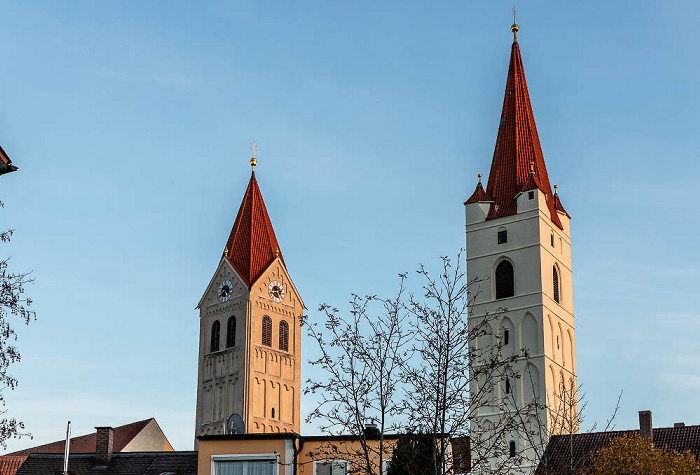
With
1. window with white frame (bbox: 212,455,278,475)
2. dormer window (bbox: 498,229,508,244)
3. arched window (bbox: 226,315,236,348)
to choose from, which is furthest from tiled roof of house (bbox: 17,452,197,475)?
arched window (bbox: 226,315,236,348)

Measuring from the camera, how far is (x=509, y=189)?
71875 millimetres

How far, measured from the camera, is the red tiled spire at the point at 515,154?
71562 mm

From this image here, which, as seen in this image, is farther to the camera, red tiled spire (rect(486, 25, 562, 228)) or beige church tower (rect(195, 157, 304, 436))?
beige church tower (rect(195, 157, 304, 436))

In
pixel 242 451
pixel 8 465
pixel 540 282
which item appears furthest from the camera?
pixel 540 282

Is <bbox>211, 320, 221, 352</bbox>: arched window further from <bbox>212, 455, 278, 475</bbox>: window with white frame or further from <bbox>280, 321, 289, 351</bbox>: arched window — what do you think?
<bbox>212, 455, 278, 475</bbox>: window with white frame

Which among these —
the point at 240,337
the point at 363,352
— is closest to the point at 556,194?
the point at 240,337

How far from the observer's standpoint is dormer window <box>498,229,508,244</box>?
7000 cm

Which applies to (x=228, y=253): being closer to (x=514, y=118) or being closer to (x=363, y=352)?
(x=514, y=118)

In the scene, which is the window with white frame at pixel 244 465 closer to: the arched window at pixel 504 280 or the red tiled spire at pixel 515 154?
the arched window at pixel 504 280

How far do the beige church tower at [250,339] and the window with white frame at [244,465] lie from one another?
4653cm

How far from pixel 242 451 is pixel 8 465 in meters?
26.0

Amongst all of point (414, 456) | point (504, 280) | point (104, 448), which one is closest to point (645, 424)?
point (504, 280)

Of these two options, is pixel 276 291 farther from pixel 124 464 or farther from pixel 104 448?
pixel 124 464

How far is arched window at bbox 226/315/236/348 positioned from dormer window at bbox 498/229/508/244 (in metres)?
23.7
